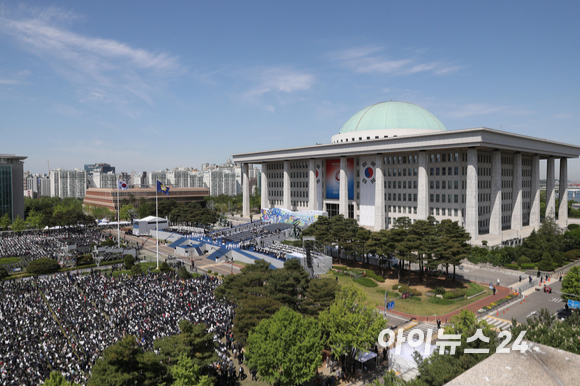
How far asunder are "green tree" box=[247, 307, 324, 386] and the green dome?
6782 centimetres

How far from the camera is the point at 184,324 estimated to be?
20.3 m

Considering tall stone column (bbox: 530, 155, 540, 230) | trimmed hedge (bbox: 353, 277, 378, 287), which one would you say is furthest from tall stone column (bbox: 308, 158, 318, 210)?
tall stone column (bbox: 530, 155, 540, 230)

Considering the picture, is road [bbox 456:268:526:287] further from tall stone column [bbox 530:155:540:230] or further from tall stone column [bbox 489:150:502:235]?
tall stone column [bbox 530:155:540:230]

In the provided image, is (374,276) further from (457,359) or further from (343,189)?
(343,189)

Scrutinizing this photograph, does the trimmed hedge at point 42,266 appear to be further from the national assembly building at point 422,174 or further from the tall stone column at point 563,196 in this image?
the tall stone column at point 563,196

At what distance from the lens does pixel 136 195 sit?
135875 millimetres

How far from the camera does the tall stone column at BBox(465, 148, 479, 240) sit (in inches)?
2456

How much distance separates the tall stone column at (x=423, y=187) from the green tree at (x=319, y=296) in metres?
44.9

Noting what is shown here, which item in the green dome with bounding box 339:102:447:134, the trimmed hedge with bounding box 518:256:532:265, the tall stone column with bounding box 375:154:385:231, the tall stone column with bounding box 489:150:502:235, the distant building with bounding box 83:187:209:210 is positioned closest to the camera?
the trimmed hedge with bounding box 518:256:532:265

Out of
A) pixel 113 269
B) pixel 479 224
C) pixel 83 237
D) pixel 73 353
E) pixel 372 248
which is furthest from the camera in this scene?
pixel 83 237

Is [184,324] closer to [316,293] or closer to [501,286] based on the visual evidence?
[316,293]

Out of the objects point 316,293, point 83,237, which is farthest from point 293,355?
point 83,237

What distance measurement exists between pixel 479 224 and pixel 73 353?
66858mm

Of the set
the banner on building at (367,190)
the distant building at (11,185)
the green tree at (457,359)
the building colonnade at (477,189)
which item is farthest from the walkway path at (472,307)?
the distant building at (11,185)
